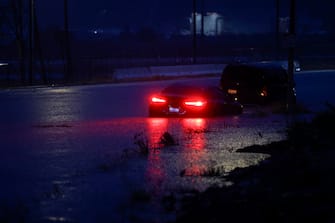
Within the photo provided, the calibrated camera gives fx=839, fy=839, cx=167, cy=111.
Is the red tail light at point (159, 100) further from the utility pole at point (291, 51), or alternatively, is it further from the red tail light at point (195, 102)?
the utility pole at point (291, 51)

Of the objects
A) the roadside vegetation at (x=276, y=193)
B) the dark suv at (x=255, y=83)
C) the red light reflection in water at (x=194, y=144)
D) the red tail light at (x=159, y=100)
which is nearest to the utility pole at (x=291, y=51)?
the dark suv at (x=255, y=83)

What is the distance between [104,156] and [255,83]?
52.8 feet

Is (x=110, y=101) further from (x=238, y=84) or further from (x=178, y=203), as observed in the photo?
(x=178, y=203)

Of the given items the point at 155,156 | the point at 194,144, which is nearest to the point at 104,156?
the point at 155,156

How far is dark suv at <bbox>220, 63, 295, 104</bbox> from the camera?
31.4 metres

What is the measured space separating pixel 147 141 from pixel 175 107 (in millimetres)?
7648

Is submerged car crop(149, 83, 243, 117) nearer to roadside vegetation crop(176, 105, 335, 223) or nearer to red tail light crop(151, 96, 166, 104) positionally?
red tail light crop(151, 96, 166, 104)

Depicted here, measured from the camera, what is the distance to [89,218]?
968 centimetres

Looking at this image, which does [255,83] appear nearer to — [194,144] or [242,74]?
[242,74]

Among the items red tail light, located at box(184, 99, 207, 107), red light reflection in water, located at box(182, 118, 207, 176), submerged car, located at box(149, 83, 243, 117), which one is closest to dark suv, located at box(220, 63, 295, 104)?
submerged car, located at box(149, 83, 243, 117)

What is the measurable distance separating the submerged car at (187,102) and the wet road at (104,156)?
54cm

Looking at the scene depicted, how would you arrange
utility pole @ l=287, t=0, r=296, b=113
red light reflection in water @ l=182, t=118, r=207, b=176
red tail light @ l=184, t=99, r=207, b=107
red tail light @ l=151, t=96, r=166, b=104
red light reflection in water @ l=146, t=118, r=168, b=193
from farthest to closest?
1. utility pole @ l=287, t=0, r=296, b=113
2. red tail light @ l=151, t=96, r=166, b=104
3. red tail light @ l=184, t=99, r=207, b=107
4. red light reflection in water @ l=182, t=118, r=207, b=176
5. red light reflection in water @ l=146, t=118, r=168, b=193

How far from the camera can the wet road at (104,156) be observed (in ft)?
34.9

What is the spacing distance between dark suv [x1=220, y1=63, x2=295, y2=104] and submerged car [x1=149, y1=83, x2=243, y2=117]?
16.4 ft
